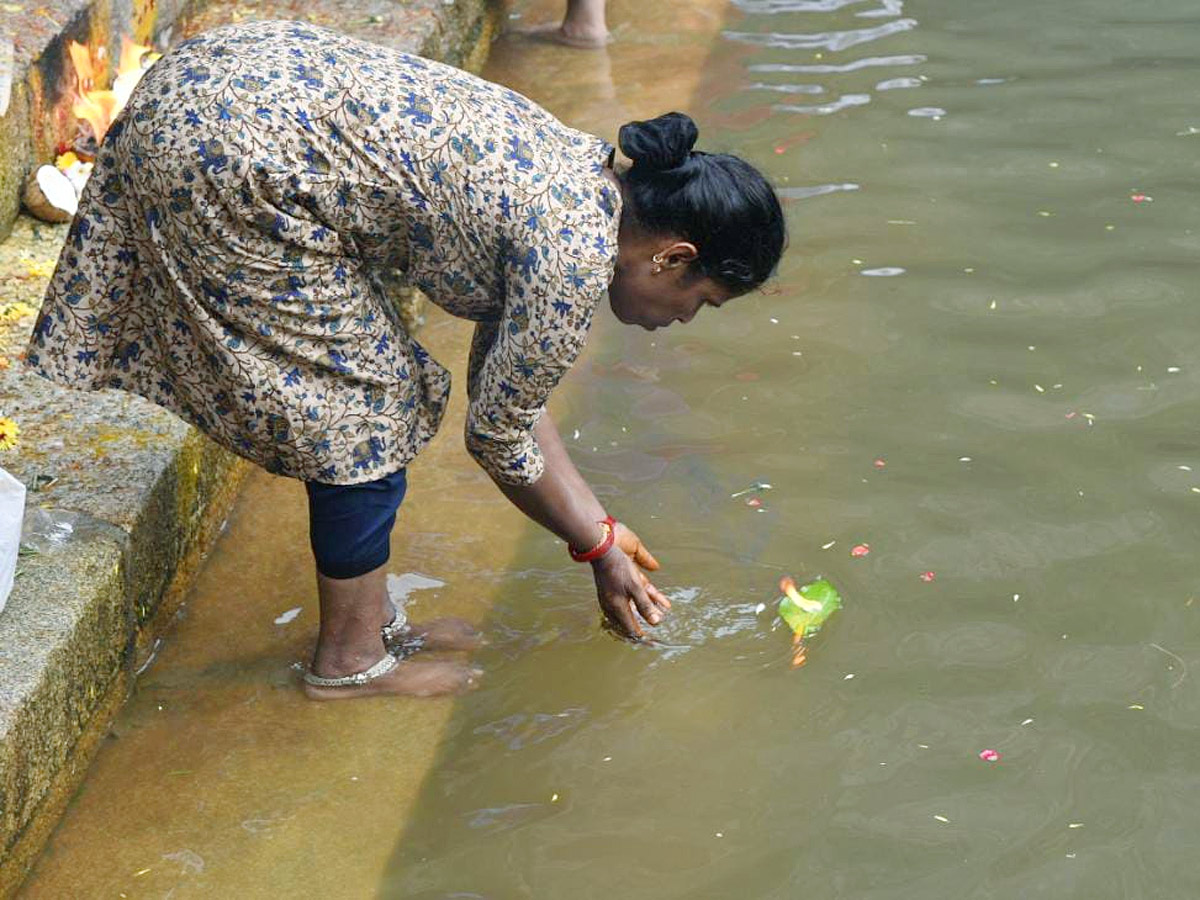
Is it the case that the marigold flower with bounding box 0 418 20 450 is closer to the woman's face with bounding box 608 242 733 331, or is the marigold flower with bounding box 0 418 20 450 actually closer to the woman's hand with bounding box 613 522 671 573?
the woman's hand with bounding box 613 522 671 573

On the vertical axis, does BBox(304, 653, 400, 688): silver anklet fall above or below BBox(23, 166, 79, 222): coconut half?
below

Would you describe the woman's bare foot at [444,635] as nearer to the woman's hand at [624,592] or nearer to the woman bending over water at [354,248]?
the woman's hand at [624,592]

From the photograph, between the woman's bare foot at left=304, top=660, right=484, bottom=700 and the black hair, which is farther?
the woman's bare foot at left=304, top=660, right=484, bottom=700

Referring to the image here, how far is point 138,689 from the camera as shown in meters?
3.29

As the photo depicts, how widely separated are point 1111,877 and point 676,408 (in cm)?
180

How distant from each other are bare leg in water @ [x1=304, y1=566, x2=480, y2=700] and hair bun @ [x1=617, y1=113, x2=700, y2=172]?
1.01 meters

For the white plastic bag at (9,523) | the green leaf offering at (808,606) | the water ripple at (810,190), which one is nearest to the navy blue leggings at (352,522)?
the white plastic bag at (9,523)

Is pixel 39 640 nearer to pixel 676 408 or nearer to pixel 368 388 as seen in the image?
pixel 368 388

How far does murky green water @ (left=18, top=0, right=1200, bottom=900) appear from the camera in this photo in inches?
112

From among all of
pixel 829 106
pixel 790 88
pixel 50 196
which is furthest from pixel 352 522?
pixel 790 88

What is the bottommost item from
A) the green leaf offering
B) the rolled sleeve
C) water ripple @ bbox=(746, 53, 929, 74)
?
the green leaf offering

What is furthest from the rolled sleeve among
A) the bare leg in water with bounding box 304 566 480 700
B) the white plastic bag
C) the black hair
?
the white plastic bag

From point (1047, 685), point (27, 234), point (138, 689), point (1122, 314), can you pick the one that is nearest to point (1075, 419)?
point (1122, 314)

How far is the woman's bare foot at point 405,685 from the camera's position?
3252 millimetres
